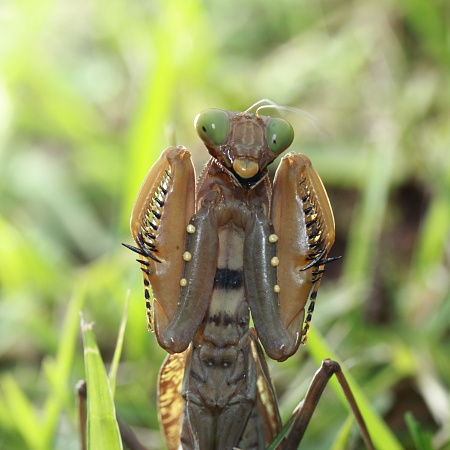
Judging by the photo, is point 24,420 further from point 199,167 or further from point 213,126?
point 199,167

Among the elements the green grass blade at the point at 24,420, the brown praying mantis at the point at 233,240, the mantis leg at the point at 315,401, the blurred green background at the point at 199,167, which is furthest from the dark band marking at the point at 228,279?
the green grass blade at the point at 24,420

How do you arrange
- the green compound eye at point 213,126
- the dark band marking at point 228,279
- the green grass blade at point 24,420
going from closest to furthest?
the green compound eye at point 213,126
the dark band marking at point 228,279
the green grass blade at point 24,420

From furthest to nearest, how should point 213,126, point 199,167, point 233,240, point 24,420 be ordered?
point 199,167, point 24,420, point 233,240, point 213,126

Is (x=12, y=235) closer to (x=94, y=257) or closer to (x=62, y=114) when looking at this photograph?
(x=94, y=257)

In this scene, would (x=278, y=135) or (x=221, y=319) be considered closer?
(x=278, y=135)

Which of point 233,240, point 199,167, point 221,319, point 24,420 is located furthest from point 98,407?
point 199,167

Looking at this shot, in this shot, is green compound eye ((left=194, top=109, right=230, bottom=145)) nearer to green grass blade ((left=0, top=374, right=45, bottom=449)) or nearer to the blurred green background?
the blurred green background

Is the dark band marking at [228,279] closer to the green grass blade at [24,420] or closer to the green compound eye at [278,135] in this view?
the green compound eye at [278,135]

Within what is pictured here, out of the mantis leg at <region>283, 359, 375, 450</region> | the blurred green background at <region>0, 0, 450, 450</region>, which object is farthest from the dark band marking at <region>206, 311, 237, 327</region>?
the blurred green background at <region>0, 0, 450, 450</region>

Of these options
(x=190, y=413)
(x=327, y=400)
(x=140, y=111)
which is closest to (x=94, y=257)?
(x=140, y=111)
